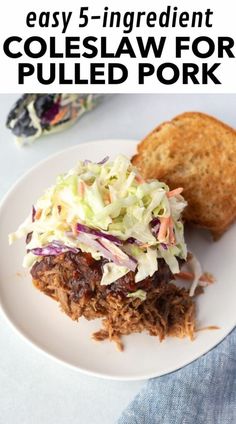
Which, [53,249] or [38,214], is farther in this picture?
[38,214]

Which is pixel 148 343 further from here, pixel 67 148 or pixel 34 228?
pixel 67 148

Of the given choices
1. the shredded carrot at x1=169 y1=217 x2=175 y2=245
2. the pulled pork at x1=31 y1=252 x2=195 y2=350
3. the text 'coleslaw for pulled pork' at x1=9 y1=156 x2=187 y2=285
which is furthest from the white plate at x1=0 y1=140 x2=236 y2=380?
the shredded carrot at x1=169 y1=217 x2=175 y2=245

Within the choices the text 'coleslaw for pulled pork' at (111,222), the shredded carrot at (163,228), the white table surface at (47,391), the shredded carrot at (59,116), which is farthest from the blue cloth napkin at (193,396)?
the shredded carrot at (59,116)

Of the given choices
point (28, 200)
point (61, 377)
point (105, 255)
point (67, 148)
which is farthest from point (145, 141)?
point (61, 377)

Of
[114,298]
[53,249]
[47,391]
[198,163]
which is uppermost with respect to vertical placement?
[198,163]

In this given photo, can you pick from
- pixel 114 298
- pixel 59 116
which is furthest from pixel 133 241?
pixel 59 116

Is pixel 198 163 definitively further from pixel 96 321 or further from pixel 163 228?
pixel 96 321

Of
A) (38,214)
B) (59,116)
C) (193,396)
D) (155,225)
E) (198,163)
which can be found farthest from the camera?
(59,116)

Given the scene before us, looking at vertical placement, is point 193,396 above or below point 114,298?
below

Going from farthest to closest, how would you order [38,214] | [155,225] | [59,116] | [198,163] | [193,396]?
1. [59,116]
2. [198,163]
3. [38,214]
4. [155,225]
5. [193,396]
